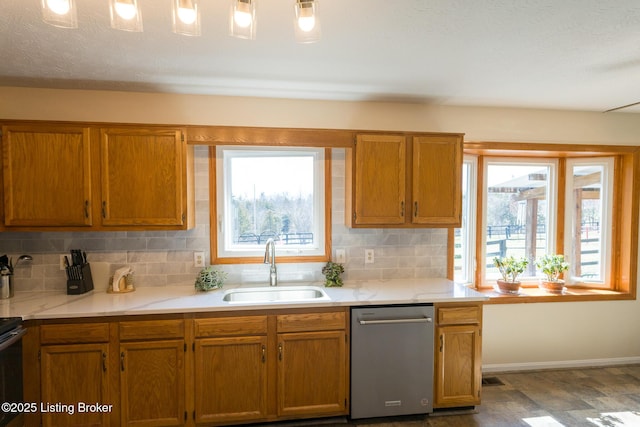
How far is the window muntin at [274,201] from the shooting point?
2.92 meters

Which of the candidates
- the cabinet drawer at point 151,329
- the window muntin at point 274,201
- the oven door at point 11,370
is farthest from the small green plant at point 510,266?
the oven door at point 11,370

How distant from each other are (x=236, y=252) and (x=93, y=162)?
1.21 metres

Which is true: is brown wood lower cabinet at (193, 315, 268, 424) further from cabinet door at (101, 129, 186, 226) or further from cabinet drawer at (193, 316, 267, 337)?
cabinet door at (101, 129, 186, 226)

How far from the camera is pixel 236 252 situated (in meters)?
2.89

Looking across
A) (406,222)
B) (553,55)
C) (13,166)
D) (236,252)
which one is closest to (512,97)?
(553,55)

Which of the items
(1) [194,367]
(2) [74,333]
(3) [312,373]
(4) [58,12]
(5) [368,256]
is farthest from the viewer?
(5) [368,256]

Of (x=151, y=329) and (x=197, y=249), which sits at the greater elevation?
(x=197, y=249)

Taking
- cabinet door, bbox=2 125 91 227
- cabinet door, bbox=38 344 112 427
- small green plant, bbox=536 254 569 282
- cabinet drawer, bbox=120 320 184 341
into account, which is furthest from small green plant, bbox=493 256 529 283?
cabinet door, bbox=2 125 91 227

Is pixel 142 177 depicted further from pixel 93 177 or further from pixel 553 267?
pixel 553 267

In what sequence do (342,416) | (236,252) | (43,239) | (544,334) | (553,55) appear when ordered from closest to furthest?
(553,55)
(342,416)
(43,239)
(236,252)
(544,334)

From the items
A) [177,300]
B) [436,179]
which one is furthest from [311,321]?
[436,179]

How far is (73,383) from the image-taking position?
2.12 metres

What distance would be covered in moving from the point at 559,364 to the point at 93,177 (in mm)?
4284

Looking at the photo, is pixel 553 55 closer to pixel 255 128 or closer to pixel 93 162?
pixel 255 128
